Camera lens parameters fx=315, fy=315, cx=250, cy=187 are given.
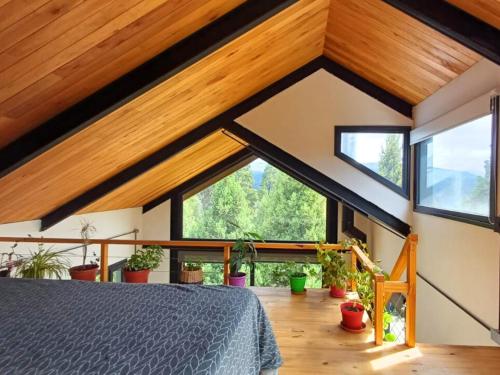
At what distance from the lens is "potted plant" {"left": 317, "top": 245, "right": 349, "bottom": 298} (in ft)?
11.6

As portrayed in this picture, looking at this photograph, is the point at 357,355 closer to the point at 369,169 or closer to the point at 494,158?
the point at 494,158

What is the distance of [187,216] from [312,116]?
147 inches

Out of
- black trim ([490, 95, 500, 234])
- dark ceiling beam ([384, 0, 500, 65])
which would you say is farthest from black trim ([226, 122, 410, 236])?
dark ceiling beam ([384, 0, 500, 65])

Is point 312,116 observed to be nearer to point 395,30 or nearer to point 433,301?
point 395,30

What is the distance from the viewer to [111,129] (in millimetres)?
2910

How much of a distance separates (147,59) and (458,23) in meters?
2.24

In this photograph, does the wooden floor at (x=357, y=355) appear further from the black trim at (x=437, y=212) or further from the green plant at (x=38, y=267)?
the green plant at (x=38, y=267)

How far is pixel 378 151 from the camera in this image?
13.1ft

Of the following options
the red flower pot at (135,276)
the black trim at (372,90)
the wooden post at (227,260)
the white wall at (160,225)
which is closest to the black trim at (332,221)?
the black trim at (372,90)

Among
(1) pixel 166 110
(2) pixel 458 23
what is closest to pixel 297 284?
(1) pixel 166 110

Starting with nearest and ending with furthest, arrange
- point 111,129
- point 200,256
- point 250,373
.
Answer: point 250,373
point 111,129
point 200,256

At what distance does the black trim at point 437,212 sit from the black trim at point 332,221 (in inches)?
92.2

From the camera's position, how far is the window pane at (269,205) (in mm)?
6266

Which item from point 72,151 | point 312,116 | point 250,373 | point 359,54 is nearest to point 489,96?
point 359,54
